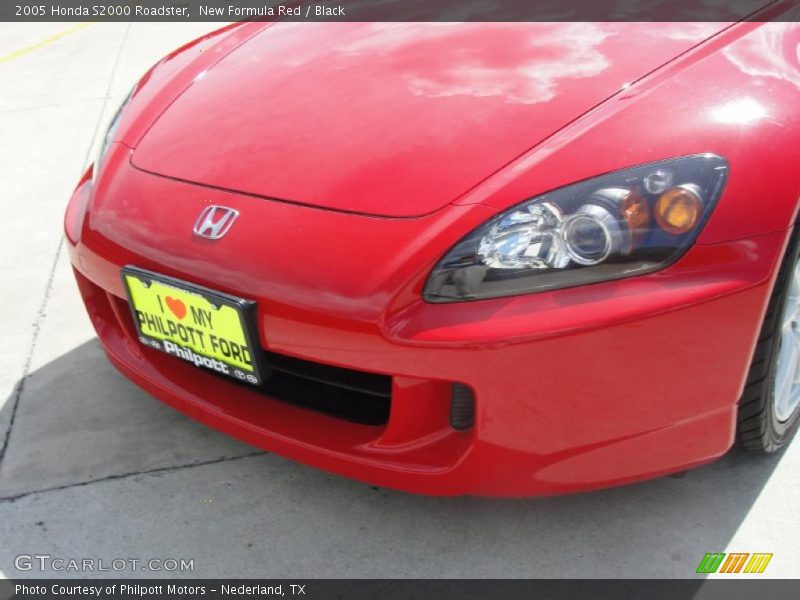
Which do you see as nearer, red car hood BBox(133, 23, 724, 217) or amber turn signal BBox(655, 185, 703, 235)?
amber turn signal BBox(655, 185, 703, 235)

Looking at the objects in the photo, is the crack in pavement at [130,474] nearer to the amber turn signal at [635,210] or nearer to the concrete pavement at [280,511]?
the concrete pavement at [280,511]

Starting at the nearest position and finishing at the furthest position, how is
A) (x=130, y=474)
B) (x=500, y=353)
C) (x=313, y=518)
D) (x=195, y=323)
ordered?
(x=500, y=353) → (x=195, y=323) → (x=313, y=518) → (x=130, y=474)

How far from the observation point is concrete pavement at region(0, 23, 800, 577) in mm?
2078

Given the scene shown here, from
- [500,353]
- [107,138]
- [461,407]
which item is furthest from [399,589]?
[107,138]

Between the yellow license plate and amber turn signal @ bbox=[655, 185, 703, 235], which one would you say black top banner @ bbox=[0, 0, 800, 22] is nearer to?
amber turn signal @ bbox=[655, 185, 703, 235]

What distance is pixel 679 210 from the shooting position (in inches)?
71.9

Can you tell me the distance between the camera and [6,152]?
4.80m

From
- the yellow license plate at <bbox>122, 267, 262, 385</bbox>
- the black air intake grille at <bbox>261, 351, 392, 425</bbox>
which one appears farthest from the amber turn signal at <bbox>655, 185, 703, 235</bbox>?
the yellow license plate at <bbox>122, 267, 262, 385</bbox>

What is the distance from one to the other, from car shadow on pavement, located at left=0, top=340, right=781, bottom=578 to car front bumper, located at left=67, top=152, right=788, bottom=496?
19cm

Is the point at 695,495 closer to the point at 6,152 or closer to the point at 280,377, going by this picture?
the point at 280,377

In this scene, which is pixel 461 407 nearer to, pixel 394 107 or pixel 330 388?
pixel 330 388
